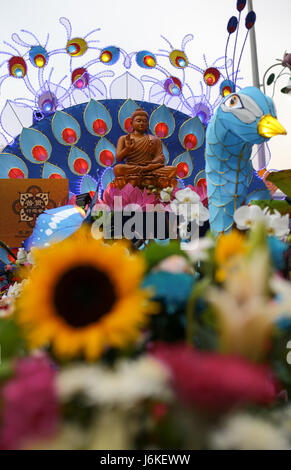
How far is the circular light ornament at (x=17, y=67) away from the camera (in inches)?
135

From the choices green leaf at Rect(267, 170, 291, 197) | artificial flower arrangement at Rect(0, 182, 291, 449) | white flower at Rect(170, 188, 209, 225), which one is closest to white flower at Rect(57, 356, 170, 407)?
artificial flower arrangement at Rect(0, 182, 291, 449)

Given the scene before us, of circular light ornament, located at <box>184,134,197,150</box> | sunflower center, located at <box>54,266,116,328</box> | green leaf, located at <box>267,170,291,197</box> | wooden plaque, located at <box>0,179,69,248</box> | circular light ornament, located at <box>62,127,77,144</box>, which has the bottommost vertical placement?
sunflower center, located at <box>54,266,116,328</box>

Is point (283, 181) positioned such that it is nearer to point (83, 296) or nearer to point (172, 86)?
point (83, 296)

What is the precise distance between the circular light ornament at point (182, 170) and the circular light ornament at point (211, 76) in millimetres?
806

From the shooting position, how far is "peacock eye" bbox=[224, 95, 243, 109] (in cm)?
132

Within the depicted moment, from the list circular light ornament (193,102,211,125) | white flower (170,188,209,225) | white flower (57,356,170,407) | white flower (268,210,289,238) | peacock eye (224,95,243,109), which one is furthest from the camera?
circular light ornament (193,102,211,125)

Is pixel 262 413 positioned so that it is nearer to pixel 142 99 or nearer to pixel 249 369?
pixel 249 369

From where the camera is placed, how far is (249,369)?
15 cm

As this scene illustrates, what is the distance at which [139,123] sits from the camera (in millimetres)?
2902

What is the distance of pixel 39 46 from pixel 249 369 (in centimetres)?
385

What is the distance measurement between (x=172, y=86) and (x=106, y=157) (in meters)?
1.09

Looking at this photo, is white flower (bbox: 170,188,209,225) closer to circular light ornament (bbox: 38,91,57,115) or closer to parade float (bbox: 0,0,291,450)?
parade float (bbox: 0,0,291,450)

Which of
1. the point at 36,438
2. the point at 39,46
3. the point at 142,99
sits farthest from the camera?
the point at 142,99
